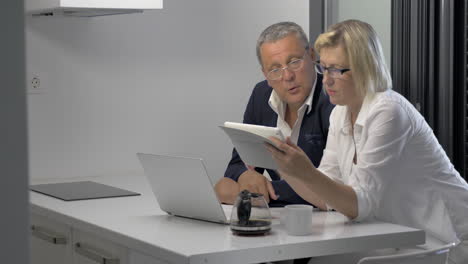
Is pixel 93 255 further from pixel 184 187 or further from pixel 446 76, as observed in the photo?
pixel 446 76

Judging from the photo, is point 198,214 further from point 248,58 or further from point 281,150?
point 248,58

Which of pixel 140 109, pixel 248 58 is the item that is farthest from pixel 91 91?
pixel 248 58

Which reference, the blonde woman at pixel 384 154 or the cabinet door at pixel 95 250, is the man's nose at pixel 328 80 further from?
the cabinet door at pixel 95 250

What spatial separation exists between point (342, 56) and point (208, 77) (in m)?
1.59

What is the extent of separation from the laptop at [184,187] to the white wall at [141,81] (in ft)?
4.18

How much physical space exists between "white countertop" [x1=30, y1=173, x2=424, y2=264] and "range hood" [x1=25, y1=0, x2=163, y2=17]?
855 mm

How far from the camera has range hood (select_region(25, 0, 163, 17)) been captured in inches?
112

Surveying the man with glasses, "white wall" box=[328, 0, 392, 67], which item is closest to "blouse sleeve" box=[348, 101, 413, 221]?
the man with glasses

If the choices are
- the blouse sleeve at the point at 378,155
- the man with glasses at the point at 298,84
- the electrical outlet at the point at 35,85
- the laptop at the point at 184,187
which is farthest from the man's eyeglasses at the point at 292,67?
the electrical outlet at the point at 35,85

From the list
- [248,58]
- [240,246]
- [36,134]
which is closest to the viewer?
Answer: [240,246]

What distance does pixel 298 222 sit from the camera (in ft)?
6.33

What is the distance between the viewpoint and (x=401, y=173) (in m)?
2.21

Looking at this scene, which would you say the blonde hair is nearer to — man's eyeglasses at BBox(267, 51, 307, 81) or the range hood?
man's eyeglasses at BBox(267, 51, 307, 81)

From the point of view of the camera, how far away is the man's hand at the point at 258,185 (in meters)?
2.46
